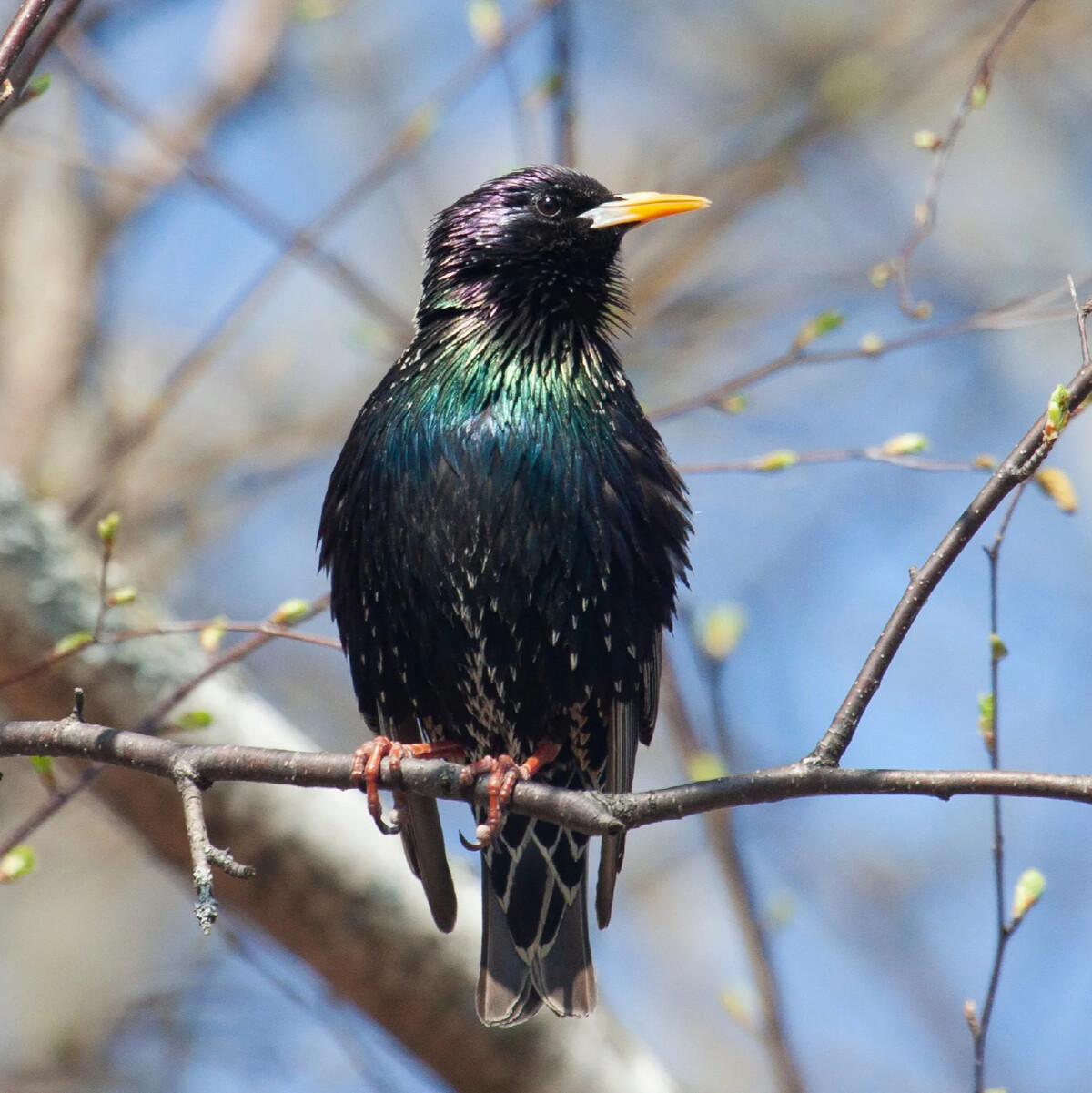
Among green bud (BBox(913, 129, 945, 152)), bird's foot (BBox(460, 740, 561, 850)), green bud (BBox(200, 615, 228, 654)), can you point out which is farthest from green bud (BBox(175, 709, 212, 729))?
green bud (BBox(913, 129, 945, 152))

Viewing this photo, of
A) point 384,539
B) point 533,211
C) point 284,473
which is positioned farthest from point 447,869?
point 284,473

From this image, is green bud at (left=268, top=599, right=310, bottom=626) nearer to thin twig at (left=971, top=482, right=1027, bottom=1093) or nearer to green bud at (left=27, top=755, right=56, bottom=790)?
green bud at (left=27, top=755, right=56, bottom=790)

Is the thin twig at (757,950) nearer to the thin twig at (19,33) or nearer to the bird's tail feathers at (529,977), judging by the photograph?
the bird's tail feathers at (529,977)

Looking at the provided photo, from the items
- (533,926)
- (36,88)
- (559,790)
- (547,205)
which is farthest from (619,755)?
(36,88)

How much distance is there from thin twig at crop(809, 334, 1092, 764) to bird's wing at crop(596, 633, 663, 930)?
1266mm

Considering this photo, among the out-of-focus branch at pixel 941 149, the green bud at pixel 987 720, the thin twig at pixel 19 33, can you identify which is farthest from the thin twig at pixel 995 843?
the thin twig at pixel 19 33

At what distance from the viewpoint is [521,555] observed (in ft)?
11.0

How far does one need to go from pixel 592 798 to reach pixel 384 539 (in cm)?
124

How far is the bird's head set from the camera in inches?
149

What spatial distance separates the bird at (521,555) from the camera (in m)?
3.39

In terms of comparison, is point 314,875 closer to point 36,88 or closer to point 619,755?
point 619,755

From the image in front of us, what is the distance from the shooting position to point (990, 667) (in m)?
2.61

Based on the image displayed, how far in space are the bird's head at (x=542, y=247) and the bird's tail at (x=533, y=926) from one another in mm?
1329

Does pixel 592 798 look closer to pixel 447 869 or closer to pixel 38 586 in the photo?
pixel 447 869
